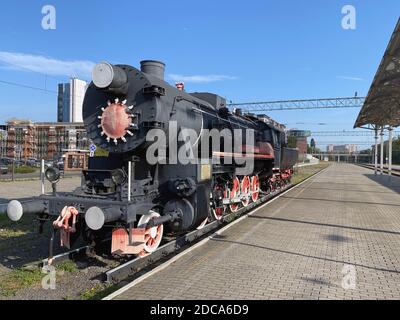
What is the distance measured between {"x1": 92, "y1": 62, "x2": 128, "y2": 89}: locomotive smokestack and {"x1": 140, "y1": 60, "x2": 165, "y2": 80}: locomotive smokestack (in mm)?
1257

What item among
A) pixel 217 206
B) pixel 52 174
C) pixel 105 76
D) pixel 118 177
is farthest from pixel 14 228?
pixel 105 76

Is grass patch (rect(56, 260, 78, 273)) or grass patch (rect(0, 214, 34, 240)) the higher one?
grass patch (rect(0, 214, 34, 240))

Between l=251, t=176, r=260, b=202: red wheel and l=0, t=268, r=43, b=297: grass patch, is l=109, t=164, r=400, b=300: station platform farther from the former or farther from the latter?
l=251, t=176, r=260, b=202: red wheel

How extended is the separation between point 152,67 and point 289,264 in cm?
470

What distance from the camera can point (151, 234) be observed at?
708 cm

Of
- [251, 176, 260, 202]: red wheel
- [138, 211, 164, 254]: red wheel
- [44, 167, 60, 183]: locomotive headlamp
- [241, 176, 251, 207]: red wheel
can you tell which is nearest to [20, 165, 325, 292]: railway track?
[138, 211, 164, 254]: red wheel

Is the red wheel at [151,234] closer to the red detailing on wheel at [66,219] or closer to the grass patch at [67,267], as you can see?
A: the red detailing on wheel at [66,219]

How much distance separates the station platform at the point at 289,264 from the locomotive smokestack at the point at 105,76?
3276mm

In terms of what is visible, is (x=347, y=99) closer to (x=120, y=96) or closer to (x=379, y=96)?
(x=379, y=96)

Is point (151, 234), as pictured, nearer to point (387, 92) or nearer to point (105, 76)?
point (105, 76)

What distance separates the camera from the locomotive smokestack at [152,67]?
8.12m

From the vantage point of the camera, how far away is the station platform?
538 centimetres

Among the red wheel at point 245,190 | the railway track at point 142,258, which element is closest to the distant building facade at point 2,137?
the red wheel at point 245,190
